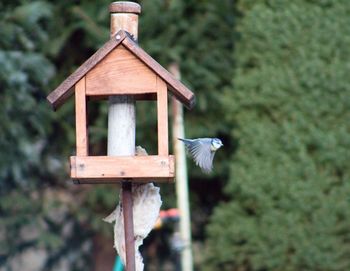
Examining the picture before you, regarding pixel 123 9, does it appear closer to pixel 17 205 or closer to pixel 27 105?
pixel 27 105

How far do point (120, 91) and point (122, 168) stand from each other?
0.30 meters

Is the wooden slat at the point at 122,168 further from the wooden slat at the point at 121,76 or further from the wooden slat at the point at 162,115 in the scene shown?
the wooden slat at the point at 121,76

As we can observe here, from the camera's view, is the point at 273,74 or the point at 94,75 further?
the point at 273,74

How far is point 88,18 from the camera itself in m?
7.90

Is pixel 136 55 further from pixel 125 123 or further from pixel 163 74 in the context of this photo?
pixel 125 123

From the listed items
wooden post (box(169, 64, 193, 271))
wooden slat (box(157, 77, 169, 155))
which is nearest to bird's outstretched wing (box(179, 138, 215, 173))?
wooden slat (box(157, 77, 169, 155))

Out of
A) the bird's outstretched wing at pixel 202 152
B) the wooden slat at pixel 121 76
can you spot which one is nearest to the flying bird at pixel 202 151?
the bird's outstretched wing at pixel 202 152

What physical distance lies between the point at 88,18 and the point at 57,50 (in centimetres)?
37

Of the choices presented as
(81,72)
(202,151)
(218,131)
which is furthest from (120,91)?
(218,131)

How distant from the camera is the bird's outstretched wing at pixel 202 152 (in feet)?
13.6

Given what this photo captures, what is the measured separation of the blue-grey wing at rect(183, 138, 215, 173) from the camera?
414cm

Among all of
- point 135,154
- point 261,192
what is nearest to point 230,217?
point 261,192

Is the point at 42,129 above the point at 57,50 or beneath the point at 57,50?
beneath

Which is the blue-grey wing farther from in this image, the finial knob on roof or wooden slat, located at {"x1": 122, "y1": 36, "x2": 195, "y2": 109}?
the finial knob on roof
